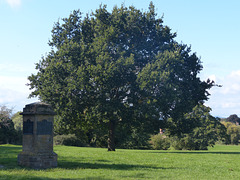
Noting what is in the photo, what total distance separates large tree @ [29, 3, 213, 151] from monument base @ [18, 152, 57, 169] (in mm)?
11729

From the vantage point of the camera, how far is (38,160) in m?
17.6

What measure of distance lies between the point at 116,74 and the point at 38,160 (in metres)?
14.8

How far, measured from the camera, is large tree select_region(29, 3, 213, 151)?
30297 millimetres

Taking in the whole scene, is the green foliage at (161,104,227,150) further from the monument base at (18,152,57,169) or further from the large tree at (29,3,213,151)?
the monument base at (18,152,57,169)

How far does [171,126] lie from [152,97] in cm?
526

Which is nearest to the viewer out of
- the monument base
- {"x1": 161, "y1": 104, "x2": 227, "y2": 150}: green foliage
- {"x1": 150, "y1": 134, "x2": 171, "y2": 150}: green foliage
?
the monument base

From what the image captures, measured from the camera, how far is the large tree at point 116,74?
99.4 ft

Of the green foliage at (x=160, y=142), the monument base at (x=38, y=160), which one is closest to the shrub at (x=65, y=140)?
the green foliage at (x=160, y=142)

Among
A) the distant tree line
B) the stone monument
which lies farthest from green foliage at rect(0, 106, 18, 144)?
the stone monument

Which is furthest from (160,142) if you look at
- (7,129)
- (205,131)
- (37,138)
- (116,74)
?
(37,138)

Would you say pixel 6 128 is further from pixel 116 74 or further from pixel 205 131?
pixel 205 131

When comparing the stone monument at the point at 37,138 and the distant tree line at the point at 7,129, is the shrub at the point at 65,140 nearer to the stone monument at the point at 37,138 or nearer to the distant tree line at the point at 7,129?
the distant tree line at the point at 7,129

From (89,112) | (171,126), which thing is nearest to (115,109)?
(89,112)

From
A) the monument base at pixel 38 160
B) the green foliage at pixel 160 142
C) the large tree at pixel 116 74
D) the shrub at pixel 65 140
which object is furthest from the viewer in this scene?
the green foliage at pixel 160 142
